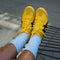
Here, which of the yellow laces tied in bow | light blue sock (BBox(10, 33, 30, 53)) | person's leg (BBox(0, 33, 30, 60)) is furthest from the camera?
the yellow laces tied in bow

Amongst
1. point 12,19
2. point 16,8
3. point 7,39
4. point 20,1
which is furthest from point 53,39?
point 20,1

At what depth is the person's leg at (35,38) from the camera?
0.58 m

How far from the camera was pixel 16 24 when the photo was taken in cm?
138

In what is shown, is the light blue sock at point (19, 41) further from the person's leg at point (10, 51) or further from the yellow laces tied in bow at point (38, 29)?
the yellow laces tied in bow at point (38, 29)

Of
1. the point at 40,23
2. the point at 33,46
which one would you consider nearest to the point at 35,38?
the point at 33,46

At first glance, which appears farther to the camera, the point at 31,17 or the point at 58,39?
the point at 31,17

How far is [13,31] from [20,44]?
536 millimetres

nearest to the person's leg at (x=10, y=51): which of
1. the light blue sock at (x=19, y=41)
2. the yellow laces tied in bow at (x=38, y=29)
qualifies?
the light blue sock at (x=19, y=41)

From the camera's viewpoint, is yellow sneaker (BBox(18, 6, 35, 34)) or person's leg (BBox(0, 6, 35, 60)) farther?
yellow sneaker (BBox(18, 6, 35, 34))

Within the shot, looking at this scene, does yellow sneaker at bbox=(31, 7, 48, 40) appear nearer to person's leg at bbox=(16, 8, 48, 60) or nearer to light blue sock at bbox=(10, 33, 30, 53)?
person's leg at bbox=(16, 8, 48, 60)

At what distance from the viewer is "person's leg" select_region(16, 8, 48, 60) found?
0.58 metres

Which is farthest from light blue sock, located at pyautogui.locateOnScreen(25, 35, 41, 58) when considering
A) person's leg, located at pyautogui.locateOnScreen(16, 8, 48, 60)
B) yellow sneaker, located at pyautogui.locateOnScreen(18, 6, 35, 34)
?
yellow sneaker, located at pyautogui.locateOnScreen(18, 6, 35, 34)

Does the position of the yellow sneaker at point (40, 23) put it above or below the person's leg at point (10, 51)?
Result: above

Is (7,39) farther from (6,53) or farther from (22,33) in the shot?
(6,53)
